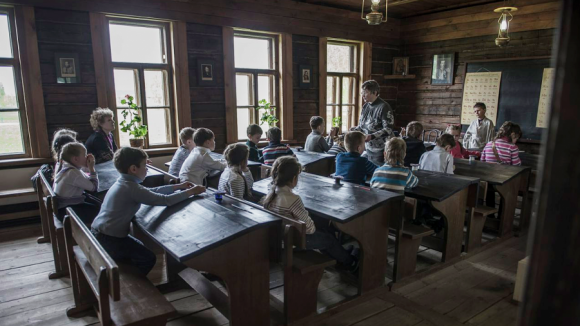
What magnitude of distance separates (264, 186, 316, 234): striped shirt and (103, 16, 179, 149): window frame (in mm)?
3377

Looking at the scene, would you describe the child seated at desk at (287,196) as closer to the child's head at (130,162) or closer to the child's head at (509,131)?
the child's head at (130,162)

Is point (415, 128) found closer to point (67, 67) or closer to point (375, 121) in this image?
point (375, 121)

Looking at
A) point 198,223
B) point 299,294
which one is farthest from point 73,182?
point 299,294

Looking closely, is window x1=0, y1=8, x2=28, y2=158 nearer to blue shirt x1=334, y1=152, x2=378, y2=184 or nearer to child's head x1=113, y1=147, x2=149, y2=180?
child's head x1=113, y1=147, x2=149, y2=180

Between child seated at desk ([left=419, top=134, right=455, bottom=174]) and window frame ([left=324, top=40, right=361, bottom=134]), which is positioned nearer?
child seated at desk ([left=419, top=134, right=455, bottom=174])

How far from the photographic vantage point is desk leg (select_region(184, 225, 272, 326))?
1.77 meters

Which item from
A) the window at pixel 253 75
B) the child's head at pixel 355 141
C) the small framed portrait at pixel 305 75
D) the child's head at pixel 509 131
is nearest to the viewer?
the child's head at pixel 355 141

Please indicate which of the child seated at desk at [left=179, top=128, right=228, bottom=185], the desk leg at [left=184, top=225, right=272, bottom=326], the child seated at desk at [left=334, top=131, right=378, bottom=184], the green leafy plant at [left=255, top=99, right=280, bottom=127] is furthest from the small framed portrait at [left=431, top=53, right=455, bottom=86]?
the desk leg at [left=184, top=225, right=272, bottom=326]

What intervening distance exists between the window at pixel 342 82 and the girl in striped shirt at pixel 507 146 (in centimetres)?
326

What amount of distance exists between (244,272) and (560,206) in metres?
1.61

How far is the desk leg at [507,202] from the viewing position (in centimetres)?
349

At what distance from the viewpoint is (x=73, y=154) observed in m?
2.67

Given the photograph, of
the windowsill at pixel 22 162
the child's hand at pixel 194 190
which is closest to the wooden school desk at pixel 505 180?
the child's hand at pixel 194 190

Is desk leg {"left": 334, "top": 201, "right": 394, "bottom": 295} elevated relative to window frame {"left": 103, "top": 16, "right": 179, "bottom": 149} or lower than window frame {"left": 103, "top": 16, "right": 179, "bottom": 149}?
lower
